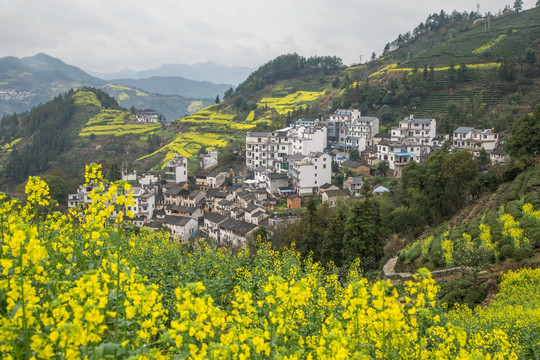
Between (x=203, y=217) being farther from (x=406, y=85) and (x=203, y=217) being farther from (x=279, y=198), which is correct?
(x=406, y=85)

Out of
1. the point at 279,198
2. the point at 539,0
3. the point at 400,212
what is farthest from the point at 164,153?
the point at 539,0

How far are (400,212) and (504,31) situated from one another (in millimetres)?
50058

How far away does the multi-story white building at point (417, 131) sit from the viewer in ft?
137

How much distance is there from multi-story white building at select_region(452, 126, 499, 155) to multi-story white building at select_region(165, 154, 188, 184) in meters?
25.9

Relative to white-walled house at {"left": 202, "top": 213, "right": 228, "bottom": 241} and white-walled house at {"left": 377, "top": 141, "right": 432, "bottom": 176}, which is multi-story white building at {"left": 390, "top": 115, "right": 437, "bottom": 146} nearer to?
white-walled house at {"left": 377, "top": 141, "right": 432, "bottom": 176}

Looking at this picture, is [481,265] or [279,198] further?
[279,198]

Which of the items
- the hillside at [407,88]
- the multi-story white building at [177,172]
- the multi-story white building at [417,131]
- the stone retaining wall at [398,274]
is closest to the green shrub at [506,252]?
the stone retaining wall at [398,274]

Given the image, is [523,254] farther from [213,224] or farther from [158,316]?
[213,224]

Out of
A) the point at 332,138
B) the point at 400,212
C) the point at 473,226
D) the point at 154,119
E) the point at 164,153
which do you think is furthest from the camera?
the point at 154,119

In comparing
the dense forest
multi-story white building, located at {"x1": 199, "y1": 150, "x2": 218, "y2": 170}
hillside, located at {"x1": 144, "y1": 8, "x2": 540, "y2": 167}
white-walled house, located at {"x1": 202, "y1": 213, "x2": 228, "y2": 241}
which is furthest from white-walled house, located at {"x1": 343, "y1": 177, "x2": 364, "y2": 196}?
multi-story white building, located at {"x1": 199, "y1": 150, "x2": 218, "y2": 170}

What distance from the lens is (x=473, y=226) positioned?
18.1 m

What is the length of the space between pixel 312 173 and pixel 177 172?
48.3 ft

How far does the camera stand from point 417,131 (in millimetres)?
42250

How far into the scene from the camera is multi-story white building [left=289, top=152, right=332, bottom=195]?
119 feet
